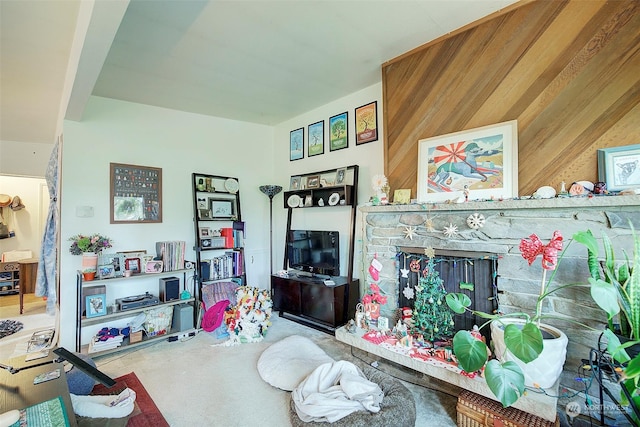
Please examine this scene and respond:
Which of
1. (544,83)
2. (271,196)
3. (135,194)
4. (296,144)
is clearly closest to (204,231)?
(135,194)

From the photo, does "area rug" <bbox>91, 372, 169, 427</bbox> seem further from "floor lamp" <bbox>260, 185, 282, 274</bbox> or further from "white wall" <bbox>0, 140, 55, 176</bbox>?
"white wall" <bbox>0, 140, 55, 176</bbox>

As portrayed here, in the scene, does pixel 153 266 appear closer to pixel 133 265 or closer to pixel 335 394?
pixel 133 265

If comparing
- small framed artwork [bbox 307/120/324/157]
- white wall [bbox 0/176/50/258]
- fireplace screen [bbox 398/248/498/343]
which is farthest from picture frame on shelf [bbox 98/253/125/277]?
white wall [bbox 0/176/50/258]

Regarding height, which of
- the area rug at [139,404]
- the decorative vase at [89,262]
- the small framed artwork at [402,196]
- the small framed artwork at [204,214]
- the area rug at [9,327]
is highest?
the small framed artwork at [402,196]

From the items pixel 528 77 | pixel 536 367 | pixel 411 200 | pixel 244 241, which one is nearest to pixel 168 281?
pixel 244 241

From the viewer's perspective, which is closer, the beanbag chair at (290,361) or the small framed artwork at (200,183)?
the beanbag chair at (290,361)

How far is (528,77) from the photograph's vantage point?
2131mm

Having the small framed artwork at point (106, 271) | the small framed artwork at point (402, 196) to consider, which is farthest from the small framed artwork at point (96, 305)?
the small framed artwork at point (402, 196)

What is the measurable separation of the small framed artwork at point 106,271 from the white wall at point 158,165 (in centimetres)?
37

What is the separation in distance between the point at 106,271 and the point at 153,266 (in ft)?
1.42

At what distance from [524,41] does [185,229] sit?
403cm

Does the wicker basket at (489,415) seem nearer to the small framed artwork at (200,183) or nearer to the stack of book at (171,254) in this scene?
the stack of book at (171,254)

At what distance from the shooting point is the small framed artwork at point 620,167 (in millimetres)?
1744

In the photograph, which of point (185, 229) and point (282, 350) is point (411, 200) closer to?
point (282, 350)
